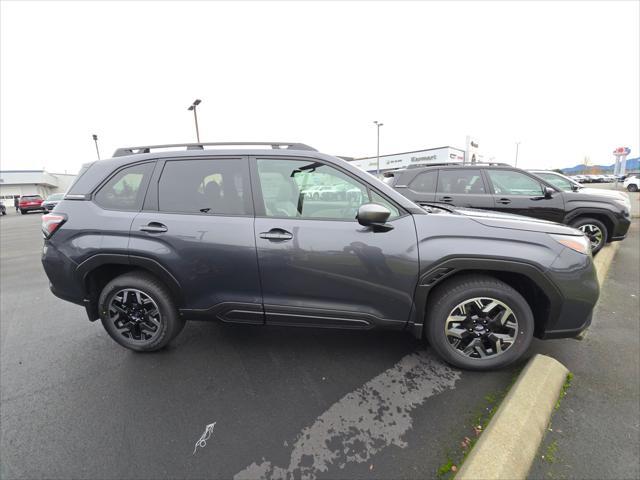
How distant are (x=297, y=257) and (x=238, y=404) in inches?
46.3

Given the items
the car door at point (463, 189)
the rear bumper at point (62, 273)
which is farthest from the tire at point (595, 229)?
the rear bumper at point (62, 273)

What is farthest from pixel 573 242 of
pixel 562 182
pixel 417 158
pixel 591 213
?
pixel 417 158

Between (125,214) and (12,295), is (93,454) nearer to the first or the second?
(125,214)

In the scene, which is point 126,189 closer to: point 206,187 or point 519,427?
point 206,187

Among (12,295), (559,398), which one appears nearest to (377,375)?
(559,398)

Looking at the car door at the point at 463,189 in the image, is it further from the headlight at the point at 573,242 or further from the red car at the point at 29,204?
the red car at the point at 29,204

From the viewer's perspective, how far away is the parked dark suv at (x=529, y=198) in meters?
5.94

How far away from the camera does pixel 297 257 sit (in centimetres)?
250

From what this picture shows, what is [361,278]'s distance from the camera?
2482 millimetres

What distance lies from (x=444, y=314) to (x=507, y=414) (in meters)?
0.76

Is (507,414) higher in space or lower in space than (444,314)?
lower

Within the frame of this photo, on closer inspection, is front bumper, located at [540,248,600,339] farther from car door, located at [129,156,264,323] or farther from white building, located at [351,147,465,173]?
white building, located at [351,147,465,173]

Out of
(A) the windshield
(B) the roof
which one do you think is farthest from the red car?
(B) the roof

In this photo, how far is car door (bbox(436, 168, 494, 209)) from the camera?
6.21 meters
